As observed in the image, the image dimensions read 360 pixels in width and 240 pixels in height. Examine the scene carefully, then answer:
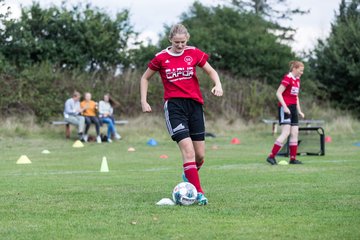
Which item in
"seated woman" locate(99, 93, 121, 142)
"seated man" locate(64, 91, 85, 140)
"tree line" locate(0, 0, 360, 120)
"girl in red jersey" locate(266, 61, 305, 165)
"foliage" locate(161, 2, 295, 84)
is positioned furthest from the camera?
"foliage" locate(161, 2, 295, 84)

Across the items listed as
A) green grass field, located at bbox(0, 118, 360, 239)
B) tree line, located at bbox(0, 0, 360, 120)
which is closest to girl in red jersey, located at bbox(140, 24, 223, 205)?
green grass field, located at bbox(0, 118, 360, 239)

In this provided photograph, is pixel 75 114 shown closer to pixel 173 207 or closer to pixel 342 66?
pixel 342 66

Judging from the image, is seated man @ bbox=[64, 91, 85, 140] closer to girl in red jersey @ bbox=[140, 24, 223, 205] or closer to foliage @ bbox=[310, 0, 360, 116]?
foliage @ bbox=[310, 0, 360, 116]

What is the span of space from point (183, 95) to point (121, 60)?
2763 centimetres

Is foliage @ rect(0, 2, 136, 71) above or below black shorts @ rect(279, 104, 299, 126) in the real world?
above

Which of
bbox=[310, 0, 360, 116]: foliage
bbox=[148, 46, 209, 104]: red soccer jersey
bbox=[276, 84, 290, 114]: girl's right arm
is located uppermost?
bbox=[310, 0, 360, 116]: foliage

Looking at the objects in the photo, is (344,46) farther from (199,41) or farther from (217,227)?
(217,227)

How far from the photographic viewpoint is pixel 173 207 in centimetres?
795

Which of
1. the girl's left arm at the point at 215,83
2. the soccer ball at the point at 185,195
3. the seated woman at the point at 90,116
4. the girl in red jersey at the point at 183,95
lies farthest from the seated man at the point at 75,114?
the soccer ball at the point at 185,195

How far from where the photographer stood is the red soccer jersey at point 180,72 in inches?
341

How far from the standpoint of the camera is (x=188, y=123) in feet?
28.7

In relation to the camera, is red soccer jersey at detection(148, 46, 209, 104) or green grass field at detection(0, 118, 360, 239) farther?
red soccer jersey at detection(148, 46, 209, 104)

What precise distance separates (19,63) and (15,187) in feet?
73.0

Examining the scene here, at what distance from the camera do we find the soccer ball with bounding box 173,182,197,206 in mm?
8094
